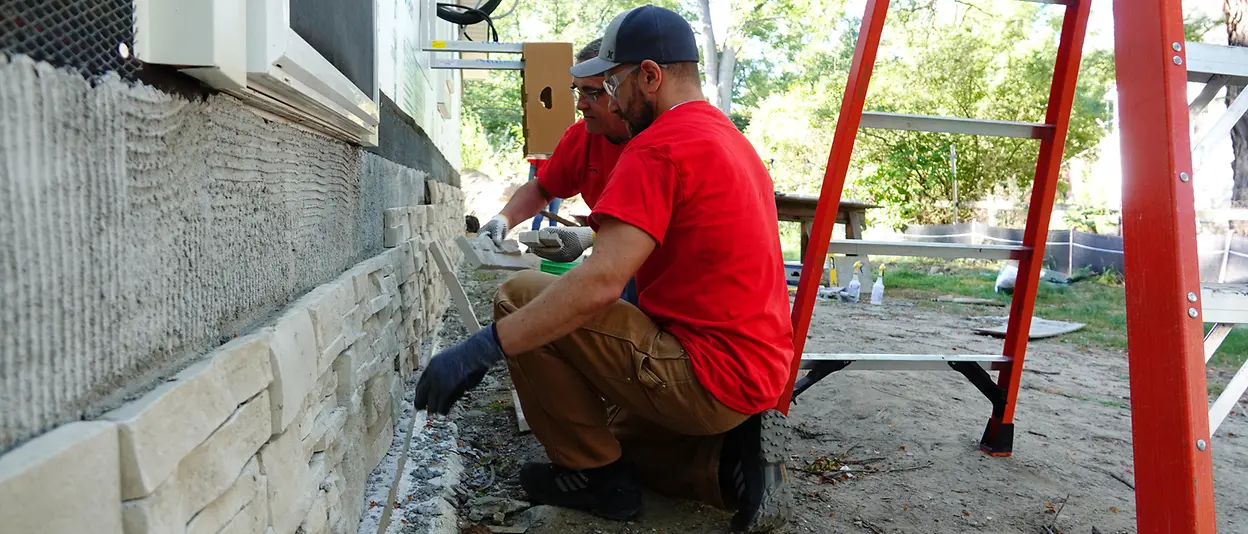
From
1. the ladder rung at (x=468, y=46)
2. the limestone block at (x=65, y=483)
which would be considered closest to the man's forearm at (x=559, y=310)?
the limestone block at (x=65, y=483)

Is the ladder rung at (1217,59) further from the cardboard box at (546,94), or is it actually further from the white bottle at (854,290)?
the white bottle at (854,290)

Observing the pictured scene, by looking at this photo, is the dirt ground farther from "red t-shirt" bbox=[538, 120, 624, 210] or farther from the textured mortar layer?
the textured mortar layer

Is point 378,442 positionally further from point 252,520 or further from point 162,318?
point 162,318

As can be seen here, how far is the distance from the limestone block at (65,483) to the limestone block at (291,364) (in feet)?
1.80

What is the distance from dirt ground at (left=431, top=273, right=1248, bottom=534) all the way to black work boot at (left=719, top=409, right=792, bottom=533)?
6.2 inches

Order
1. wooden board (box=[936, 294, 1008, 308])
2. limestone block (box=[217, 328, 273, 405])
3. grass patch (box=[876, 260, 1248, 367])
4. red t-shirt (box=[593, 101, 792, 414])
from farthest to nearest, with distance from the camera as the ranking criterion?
wooden board (box=[936, 294, 1008, 308]) < grass patch (box=[876, 260, 1248, 367]) < red t-shirt (box=[593, 101, 792, 414]) < limestone block (box=[217, 328, 273, 405])

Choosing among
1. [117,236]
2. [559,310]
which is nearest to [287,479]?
[117,236]

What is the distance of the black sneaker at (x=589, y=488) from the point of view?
8.45ft

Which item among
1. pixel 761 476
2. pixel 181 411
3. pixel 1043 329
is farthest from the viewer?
pixel 1043 329

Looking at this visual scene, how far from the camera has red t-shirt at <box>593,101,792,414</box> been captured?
2.18m

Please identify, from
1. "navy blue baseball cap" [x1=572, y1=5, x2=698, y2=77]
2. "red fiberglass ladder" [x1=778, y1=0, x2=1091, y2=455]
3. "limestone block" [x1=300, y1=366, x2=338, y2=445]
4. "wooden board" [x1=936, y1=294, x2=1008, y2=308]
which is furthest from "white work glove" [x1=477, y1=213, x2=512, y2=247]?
"wooden board" [x1=936, y1=294, x2=1008, y2=308]

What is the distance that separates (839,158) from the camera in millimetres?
2830

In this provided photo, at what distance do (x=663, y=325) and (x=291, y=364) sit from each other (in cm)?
120

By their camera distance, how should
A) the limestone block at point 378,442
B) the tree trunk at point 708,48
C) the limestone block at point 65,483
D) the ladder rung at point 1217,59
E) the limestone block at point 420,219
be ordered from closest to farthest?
1. the limestone block at point 65,483
2. the ladder rung at point 1217,59
3. the limestone block at point 378,442
4. the limestone block at point 420,219
5. the tree trunk at point 708,48
